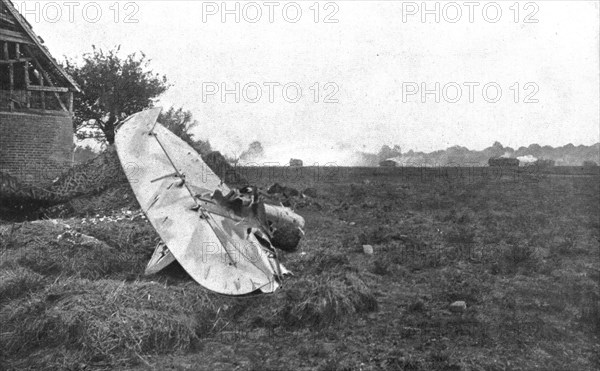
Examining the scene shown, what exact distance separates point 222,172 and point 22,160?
597 centimetres

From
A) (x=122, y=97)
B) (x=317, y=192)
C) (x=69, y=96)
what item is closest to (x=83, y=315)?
(x=317, y=192)

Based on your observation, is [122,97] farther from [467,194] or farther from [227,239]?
[227,239]

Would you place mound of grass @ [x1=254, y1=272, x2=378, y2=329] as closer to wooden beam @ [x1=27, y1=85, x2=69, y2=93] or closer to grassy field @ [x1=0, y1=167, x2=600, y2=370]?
grassy field @ [x1=0, y1=167, x2=600, y2=370]

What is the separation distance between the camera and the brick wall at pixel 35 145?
47.2 ft

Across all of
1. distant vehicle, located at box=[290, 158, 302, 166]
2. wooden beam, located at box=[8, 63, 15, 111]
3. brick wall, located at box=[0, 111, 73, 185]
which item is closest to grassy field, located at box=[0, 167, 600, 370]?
brick wall, located at box=[0, 111, 73, 185]

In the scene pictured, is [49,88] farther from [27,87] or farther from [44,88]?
[27,87]

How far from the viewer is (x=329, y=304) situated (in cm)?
564

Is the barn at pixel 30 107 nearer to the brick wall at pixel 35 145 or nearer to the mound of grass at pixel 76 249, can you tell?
the brick wall at pixel 35 145

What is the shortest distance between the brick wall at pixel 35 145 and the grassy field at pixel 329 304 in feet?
19.3

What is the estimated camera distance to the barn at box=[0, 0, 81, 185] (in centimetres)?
1425

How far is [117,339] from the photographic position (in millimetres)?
4652

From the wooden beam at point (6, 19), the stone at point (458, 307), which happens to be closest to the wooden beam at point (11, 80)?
the wooden beam at point (6, 19)

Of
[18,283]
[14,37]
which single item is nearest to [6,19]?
[14,37]

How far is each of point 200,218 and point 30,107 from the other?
37.3ft
